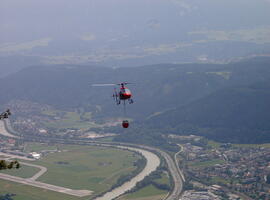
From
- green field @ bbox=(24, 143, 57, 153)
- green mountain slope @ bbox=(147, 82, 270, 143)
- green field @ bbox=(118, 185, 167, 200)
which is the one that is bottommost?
green field @ bbox=(118, 185, 167, 200)

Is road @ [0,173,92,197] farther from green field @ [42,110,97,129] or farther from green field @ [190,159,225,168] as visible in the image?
green field @ [42,110,97,129]

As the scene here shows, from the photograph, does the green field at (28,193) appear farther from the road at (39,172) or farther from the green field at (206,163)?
the green field at (206,163)

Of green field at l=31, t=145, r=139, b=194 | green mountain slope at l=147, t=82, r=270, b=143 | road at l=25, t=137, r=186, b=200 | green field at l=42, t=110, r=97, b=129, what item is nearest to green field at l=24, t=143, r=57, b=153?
green field at l=31, t=145, r=139, b=194

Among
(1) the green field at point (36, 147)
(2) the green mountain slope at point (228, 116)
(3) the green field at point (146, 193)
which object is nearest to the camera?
(3) the green field at point (146, 193)

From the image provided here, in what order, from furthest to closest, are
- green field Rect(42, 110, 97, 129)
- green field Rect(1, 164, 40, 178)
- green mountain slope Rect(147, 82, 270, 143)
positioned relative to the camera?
1. green field Rect(42, 110, 97, 129)
2. green mountain slope Rect(147, 82, 270, 143)
3. green field Rect(1, 164, 40, 178)

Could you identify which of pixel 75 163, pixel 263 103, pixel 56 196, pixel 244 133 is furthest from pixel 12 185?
pixel 263 103

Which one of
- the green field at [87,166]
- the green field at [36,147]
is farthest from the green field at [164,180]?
the green field at [36,147]

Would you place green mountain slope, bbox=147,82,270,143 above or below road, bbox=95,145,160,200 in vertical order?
above

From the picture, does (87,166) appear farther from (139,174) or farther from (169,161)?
(169,161)
